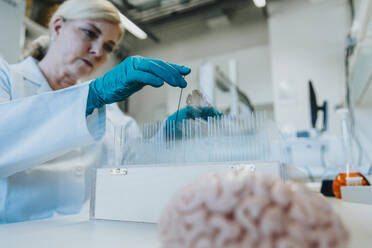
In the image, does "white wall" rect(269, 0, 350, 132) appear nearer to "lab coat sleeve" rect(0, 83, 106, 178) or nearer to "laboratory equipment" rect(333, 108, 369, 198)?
"laboratory equipment" rect(333, 108, 369, 198)

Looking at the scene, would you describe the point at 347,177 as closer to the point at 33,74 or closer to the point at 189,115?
the point at 189,115

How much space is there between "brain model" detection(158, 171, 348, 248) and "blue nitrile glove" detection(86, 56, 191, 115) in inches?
20.1

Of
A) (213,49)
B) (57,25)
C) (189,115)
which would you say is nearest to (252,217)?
(189,115)

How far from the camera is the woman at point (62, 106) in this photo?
2.40 ft

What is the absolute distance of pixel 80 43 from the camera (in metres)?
1.15

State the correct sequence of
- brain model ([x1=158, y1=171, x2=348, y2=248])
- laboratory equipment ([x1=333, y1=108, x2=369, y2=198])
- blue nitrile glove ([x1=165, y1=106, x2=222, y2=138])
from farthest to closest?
laboratory equipment ([x1=333, y1=108, x2=369, y2=198]), blue nitrile glove ([x1=165, y1=106, x2=222, y2=138]), brain model ([x1=158, y1=171, x2=348, y2=248])

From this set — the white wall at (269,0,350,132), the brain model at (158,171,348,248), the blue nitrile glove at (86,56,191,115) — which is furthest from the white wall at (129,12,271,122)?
the brain model at (158,171,348,248)

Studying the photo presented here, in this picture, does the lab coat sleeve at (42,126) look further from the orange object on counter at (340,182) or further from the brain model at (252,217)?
the orange object on counter at (340,182)

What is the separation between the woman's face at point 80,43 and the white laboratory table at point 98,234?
2.59 feet

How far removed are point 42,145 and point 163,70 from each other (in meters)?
0.40

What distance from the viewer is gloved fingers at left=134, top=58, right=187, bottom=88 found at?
2.29 feet

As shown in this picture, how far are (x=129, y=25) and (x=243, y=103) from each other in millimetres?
1605

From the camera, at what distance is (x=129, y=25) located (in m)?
3.06

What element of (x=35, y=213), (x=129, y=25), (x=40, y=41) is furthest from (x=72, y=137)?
(x=129, y=25)
